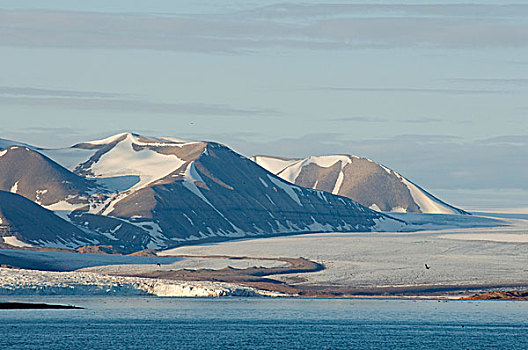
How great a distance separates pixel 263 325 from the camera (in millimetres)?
102500

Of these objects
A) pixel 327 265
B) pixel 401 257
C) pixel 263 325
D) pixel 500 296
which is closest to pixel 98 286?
pixel 263 325

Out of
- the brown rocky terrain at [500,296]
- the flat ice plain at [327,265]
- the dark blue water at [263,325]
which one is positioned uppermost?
the flat ice plain at [327,265]

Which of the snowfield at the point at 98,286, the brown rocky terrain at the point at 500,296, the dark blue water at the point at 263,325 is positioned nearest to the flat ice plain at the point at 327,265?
the snowfield at the point at 98,286

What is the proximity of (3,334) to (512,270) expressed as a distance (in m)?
88.7

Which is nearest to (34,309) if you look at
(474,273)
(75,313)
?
(75,313)

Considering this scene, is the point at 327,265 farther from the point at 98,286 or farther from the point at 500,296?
the point at 98,286

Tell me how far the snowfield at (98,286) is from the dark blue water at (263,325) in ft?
8.36

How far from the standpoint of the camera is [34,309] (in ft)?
379

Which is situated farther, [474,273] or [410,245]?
[410,245]

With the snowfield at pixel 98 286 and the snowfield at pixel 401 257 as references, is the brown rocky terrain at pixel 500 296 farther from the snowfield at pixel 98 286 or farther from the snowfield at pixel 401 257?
the snowfield at pixel 98 286

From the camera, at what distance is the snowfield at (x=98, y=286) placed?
134550 mm

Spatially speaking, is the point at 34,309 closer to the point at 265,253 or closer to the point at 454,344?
the point at 454,344

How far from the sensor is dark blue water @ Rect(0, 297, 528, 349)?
3460 inches

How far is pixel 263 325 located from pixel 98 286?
132 feet
